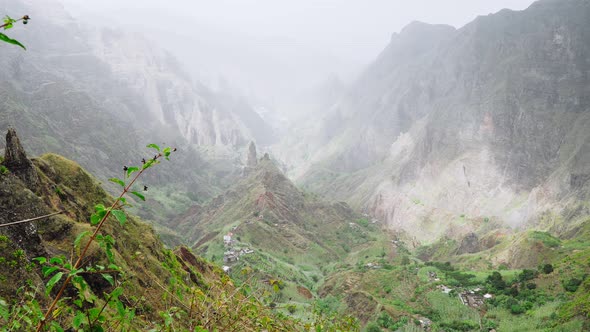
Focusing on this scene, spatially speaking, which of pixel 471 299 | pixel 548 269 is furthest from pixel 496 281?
pixel 548 269

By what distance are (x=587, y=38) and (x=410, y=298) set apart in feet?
344

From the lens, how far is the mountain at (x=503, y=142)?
296ft

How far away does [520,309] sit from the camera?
42.3 m

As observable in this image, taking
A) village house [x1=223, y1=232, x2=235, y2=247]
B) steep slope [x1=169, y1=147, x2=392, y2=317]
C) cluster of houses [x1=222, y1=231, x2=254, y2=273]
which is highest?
cluster of houses [x1=222, y1=231, x2=254, y2=273]

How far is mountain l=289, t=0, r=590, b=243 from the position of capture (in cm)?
9025

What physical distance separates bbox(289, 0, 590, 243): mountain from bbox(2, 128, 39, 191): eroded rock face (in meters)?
82.0

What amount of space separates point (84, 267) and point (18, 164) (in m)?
8.12

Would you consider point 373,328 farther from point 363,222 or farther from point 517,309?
point 363,222

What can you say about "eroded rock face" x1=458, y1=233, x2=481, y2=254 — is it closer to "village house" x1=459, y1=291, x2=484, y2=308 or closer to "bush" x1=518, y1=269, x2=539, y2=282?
"bush" x1=518, y1=269, x2=539, y2=282

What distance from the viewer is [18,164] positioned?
15680 mm

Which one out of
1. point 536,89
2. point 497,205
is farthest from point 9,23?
point 536,89

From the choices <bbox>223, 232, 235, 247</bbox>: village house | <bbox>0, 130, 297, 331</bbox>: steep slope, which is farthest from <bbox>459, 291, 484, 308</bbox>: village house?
<bbox>223, 232, 235, 247</bbox>: village house

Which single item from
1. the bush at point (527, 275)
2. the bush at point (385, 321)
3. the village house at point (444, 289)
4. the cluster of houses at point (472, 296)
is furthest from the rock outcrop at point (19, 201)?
the bush at point (527, 275)

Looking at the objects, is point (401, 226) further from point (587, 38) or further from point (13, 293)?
point (13, 293)
